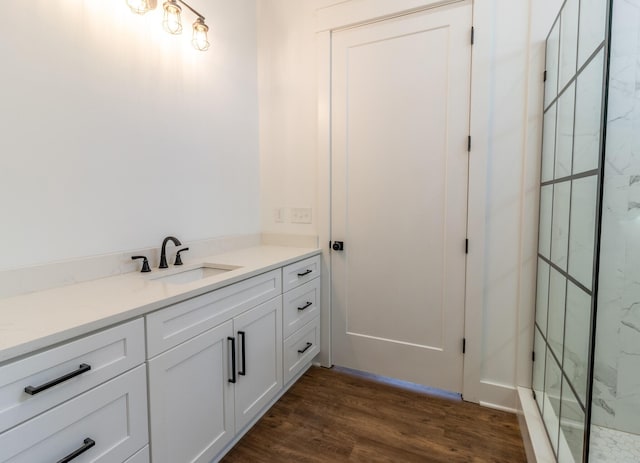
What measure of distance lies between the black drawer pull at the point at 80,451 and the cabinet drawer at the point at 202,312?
26 centimetres

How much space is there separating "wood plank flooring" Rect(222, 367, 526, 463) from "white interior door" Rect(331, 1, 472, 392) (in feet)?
0.74

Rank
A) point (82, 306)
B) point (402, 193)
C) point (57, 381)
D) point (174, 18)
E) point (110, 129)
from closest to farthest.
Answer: point (57, 381)
point (82, 306)
point (110, 129)
point (174, 18)
point (402, 193)

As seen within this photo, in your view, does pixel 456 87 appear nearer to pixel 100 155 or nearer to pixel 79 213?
pixel 100 155

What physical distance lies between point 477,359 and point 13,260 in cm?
235

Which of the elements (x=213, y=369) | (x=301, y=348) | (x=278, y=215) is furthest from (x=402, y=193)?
(x=213, y=369)

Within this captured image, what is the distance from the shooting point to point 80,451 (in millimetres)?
900

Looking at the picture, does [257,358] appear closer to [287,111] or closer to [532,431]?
[532,431]

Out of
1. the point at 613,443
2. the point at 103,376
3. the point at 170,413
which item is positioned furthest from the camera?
the point at 613,443

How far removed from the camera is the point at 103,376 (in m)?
0.96

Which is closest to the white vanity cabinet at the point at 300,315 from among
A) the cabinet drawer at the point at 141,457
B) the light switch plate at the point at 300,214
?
the light switch plate at the point at 300,214

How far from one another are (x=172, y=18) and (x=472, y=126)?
1807 mm

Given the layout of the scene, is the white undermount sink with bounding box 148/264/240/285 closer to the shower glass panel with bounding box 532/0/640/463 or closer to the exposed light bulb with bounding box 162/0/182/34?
the exposed light bulb with bounding box 162/0/182/34

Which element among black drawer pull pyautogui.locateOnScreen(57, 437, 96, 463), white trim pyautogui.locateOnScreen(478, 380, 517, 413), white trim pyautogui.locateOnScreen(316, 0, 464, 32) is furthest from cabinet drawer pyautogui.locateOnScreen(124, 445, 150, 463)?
white trim pyautogui.locateOnScreen(316, 0, 464, 32)

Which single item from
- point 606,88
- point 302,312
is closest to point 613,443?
point 606,88
